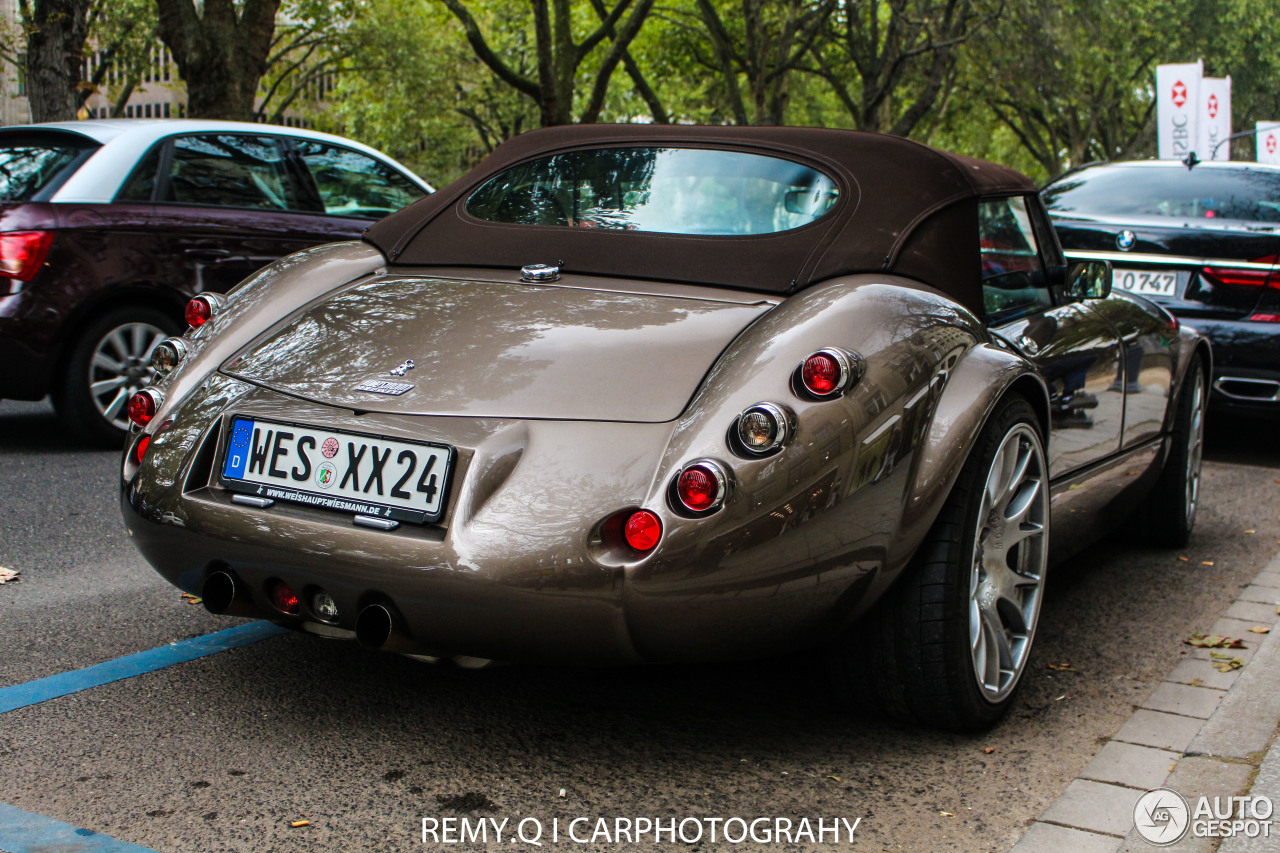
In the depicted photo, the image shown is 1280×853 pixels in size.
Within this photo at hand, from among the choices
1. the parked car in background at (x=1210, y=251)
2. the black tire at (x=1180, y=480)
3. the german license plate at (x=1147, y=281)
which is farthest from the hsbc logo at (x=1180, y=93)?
the black tire at (x=1180, y=480)

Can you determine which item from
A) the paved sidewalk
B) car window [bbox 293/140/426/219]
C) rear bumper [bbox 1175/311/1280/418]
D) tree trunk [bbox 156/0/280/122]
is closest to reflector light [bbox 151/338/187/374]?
the paved sidewalk

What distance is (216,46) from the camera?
13156mm

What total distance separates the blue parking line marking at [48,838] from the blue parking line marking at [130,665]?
0.63m

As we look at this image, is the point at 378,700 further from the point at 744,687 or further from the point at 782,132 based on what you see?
the point at 782,132

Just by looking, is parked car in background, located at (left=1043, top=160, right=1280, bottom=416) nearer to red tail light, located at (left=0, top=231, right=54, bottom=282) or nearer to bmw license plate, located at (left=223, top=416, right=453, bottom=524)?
red tail light, located at (left=0, top=231, right=54, bottom=282)

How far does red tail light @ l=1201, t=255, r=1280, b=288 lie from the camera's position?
721 centimetres

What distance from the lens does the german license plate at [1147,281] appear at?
291 inches

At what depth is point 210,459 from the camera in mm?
2953

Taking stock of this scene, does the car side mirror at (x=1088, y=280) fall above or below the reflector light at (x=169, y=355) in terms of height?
above

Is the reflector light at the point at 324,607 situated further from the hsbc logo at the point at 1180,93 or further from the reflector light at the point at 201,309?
the hsbc logo at the point at 1180,93

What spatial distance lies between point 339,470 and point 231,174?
16.0 feet

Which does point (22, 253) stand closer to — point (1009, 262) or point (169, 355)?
point (169, 355)

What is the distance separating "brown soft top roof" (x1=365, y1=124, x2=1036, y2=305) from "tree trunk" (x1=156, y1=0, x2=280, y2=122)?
10373mm

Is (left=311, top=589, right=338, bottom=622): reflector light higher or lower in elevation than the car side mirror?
lower
